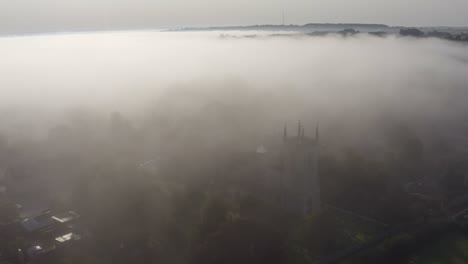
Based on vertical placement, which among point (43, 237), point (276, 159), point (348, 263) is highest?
point (276, 159)

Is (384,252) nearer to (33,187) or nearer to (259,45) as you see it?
(33,187)

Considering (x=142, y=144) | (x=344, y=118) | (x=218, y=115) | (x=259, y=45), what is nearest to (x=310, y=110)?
(x=344, y=118)

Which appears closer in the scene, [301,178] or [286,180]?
[301,178]
